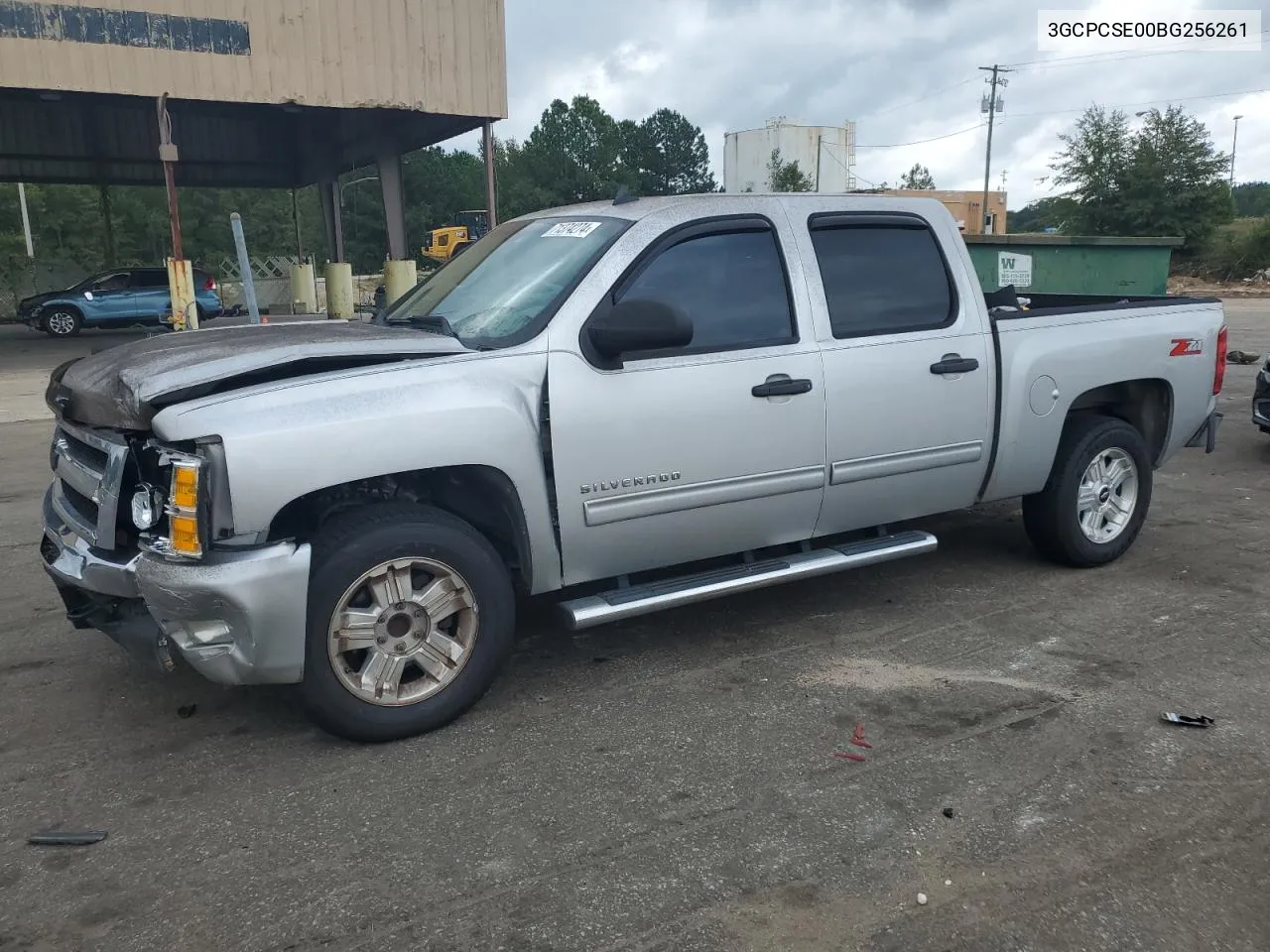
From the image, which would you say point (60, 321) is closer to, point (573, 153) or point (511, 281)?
point (511, 281)

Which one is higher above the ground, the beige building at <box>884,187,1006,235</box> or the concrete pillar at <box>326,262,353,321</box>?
the beige building at <box>884,187,1006,235</box>

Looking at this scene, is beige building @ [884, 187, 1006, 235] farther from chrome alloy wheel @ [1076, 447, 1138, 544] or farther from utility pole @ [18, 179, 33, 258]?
chrome alloy wheel @ [1076, 447, 1138, 544]

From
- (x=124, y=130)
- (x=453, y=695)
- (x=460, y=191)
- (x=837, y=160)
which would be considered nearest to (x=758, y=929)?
(x=453, y=695)

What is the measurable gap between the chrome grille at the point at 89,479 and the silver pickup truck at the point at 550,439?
2cm

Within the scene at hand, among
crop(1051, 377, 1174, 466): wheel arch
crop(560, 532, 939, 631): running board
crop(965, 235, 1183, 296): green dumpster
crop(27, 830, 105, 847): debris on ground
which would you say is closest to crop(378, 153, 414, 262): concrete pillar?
A: crop(965, 235, 1183, 296): green dumpster

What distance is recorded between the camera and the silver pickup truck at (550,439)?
130 inches

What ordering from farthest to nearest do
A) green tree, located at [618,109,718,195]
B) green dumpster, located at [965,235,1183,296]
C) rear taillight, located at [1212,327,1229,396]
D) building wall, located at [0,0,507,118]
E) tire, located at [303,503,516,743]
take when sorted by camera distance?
green tree, located at [618,109,718,195], building wall, located at [0,0,507,118], green dumpster, located at [965,235,1183,296], rear taillight, located at [1212,327,1229,396], tire, located at [303,503,516,743]

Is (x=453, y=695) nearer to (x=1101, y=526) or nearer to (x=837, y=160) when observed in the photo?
(x=1101, y=526)

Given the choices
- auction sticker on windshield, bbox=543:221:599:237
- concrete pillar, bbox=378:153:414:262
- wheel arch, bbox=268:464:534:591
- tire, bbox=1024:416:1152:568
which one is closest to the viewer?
wheel arch, bbox=268:464:534:591

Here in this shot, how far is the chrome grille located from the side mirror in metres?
1.72

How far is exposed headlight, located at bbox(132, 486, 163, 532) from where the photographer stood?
3.41 m

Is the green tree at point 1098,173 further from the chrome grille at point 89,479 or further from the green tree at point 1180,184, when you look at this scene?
the chrome grille at point 89,479

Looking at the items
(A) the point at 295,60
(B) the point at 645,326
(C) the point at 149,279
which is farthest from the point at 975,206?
(B) the point at 645,326

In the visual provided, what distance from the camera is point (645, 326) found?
369 cm
